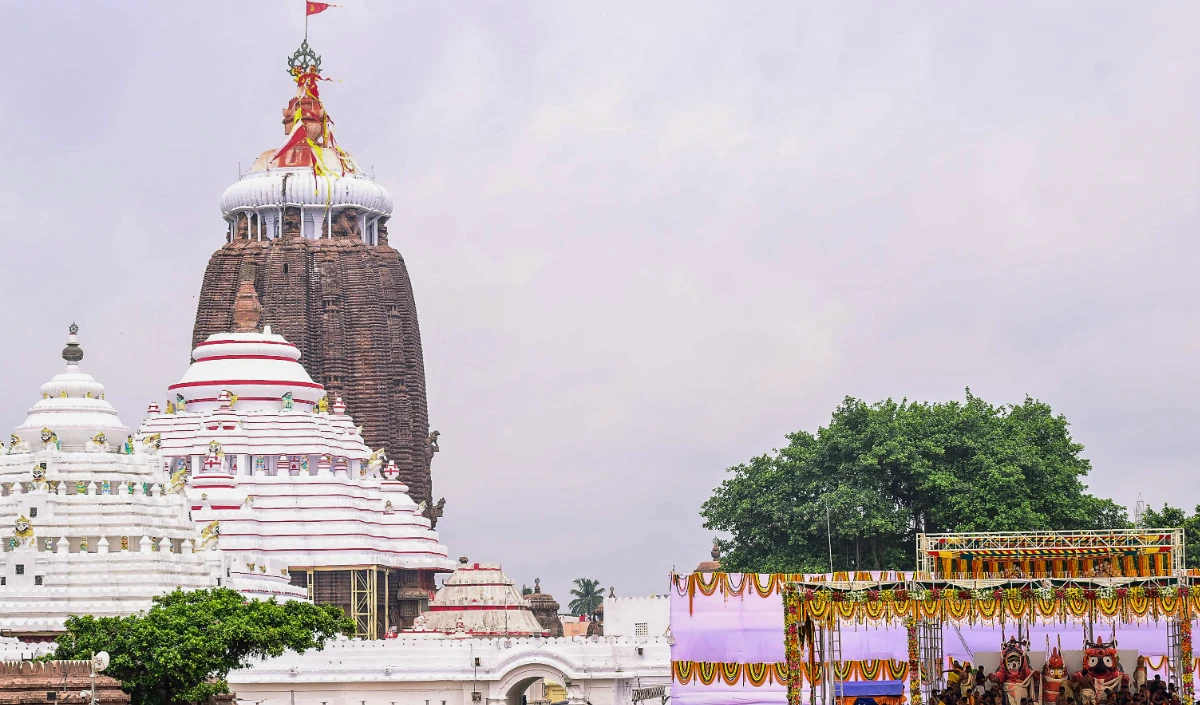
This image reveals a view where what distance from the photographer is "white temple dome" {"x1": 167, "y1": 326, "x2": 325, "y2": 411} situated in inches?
3654

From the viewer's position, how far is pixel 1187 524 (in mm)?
83625

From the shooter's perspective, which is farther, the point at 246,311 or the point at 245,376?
the point at 246,311

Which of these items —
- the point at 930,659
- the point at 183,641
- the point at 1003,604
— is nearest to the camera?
the point at 1003,604

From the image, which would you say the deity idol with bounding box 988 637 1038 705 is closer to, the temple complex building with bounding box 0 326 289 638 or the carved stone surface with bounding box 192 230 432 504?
the temple complex building with bounding box 0 326 289 638

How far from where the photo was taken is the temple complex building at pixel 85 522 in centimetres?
6894

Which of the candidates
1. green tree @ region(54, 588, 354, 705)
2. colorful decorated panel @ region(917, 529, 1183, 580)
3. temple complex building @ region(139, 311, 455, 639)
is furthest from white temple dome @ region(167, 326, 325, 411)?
colorful decorated panel @ region(917, 529, 1183, 580)

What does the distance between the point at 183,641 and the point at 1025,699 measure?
75.5 ft

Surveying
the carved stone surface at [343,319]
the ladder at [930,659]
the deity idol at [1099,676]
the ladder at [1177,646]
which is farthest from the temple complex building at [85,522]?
the ladder at [1177,646]

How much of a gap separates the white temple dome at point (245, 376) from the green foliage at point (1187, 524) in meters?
35.1

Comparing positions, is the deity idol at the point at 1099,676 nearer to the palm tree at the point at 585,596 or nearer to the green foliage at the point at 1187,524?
the green foliage at the point at 1187,524

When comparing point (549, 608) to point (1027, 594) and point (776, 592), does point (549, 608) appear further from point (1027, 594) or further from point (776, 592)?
point (1027, 594)

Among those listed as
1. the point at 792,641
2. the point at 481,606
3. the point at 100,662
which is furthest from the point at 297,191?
the point at 792,641

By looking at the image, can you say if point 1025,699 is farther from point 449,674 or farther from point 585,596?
point 585,596

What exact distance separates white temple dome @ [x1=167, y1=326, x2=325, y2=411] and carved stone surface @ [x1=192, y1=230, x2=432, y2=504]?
6.66m
